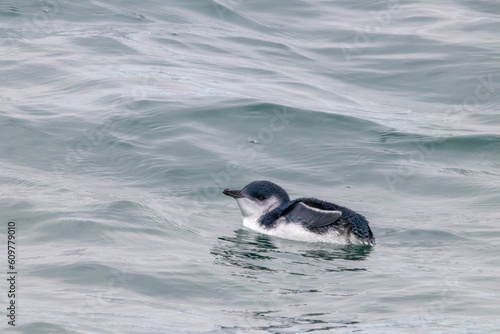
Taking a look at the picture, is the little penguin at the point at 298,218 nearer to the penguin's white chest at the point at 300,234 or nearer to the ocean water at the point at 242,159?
the penguin's white chest at the point at 300,234

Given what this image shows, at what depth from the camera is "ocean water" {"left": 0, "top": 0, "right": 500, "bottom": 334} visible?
8.48m

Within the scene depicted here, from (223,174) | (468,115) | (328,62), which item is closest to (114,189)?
(223,174)

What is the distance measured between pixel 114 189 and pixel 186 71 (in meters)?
5.16

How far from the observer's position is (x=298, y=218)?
1066 cm

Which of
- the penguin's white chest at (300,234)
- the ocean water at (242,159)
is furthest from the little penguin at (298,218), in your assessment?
the ocean water at (242,159)

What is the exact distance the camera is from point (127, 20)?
19391mm

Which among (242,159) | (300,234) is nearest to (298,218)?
(300,234)

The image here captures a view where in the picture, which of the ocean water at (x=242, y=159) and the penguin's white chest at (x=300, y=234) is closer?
the ocean water at (x=242, y=159)

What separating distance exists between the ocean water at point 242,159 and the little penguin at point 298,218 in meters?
0.14

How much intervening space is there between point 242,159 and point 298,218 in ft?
9.25

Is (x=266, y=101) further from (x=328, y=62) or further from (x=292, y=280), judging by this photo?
(x=292, y=280)

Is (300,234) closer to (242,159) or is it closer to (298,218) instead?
(298,218)

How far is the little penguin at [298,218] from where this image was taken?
1045 cm

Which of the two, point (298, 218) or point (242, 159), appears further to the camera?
point (242, 159)
